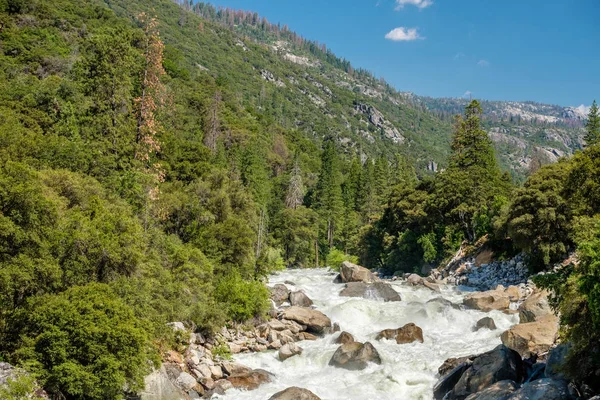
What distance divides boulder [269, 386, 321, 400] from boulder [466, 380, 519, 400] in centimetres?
577

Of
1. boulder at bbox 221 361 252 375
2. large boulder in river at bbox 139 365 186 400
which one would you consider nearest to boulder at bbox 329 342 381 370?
boulder at bbox 221 361 252 375

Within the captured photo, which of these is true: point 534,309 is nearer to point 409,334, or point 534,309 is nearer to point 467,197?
point 409,334

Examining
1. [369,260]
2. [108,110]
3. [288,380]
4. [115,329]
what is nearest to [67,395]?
[115,329]

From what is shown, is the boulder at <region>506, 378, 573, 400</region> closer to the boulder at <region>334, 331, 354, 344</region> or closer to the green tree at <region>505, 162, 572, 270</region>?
the boulder at <region>334, 331, 354, 344</region>

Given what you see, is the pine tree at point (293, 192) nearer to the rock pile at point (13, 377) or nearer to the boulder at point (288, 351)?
the boulder at point (288, 351)

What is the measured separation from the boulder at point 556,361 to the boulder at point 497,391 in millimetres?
1192

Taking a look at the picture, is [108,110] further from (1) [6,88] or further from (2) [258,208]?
(2) [258,208]

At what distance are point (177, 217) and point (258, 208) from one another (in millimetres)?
26307

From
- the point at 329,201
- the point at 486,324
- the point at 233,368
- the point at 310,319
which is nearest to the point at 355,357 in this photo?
the point at 233,368

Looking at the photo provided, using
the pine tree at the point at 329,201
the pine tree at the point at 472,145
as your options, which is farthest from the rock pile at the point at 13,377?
the pine tree at the point at 329,201

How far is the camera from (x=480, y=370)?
16734 millimetres

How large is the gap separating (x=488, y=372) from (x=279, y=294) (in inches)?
765

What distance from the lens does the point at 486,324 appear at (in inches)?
1006

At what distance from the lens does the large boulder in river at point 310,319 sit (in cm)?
2688
